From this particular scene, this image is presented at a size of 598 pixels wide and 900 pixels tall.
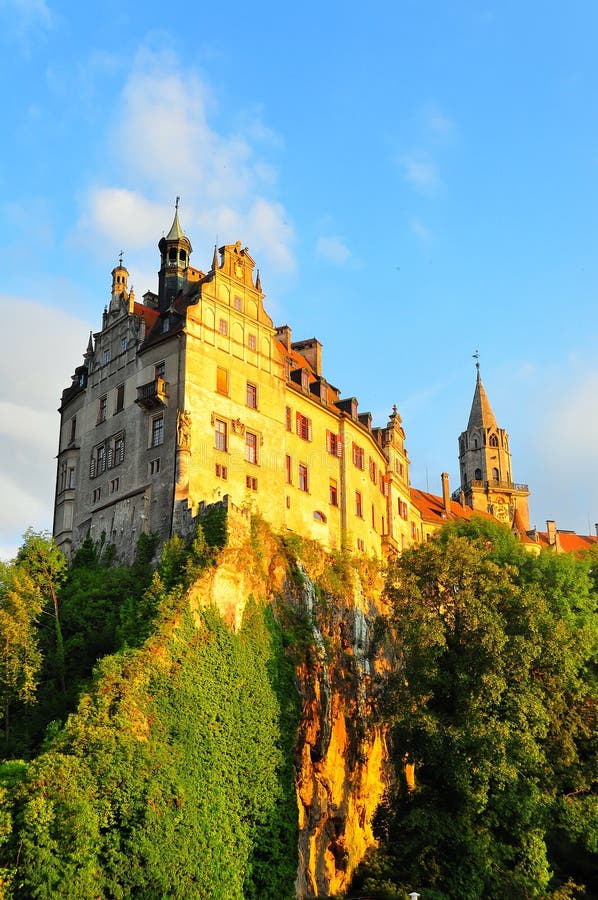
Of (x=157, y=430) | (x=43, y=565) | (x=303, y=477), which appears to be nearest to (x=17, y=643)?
(x=43, y=565)

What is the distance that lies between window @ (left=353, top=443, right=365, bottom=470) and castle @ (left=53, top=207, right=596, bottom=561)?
0.47ft

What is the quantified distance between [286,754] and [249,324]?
84.3 ft

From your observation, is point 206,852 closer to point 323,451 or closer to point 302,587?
point 302,587

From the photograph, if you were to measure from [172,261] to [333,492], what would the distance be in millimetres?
17948

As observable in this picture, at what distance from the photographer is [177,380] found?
56094mm

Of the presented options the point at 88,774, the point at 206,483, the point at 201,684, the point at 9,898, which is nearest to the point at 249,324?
the point at 206,483

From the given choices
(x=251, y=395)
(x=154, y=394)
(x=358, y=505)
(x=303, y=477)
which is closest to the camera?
(x=154, y=394)

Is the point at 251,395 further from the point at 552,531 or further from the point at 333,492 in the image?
the point at 552,531

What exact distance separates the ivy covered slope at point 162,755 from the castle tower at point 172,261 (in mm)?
21046

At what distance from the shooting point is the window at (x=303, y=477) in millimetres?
62375

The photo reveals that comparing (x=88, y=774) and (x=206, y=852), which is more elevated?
(x=88, y=774)

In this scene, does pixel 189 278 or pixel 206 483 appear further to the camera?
pixel 189 278

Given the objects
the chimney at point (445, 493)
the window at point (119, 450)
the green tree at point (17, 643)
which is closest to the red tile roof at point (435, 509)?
the chimney at point (445, 493)

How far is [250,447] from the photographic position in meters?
58.3
